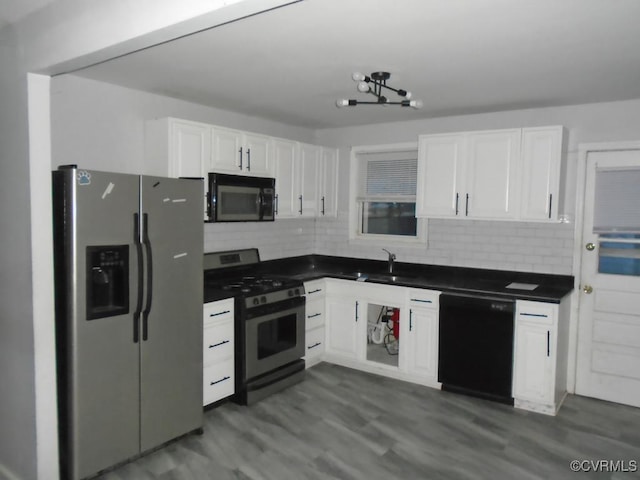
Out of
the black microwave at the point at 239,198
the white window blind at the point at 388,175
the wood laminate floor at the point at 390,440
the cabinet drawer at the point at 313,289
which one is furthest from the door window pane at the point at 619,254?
the black microwave at the point at 239,198

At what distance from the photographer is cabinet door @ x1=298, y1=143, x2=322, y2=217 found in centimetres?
488

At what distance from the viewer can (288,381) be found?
4188 mm

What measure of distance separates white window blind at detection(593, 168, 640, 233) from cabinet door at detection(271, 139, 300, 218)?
106 inches

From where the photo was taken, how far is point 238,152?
4117mm

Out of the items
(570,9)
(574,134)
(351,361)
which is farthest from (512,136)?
(351,361)

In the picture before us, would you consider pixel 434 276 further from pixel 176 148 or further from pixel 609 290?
pixel 176 148

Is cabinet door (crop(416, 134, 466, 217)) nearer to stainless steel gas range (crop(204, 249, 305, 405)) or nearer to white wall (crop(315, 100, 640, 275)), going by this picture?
white wall (crop(315, 100, 640, 275))

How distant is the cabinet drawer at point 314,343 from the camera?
4.64m

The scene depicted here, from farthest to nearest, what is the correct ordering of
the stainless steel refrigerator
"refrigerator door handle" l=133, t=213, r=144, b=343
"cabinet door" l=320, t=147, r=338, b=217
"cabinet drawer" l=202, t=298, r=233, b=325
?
"cabinet door" l=320, t=147, r=338, b=217 → "cabinet drawer" l=202, t=298, r=233, b=325 → "refrigerator door handle" l=133, t=213, r=144, b=343 → the stainless steel refrigerator

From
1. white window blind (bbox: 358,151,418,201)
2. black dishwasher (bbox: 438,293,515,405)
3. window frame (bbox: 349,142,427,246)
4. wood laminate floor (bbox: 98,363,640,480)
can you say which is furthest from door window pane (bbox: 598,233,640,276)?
white window blind (bbox: 358,151,418,201)

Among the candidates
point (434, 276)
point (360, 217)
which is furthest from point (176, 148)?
point (434, 276)

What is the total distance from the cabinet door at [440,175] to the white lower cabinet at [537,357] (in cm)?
109

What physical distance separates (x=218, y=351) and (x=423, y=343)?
1.80 meters

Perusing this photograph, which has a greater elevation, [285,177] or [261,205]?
[285,177]
